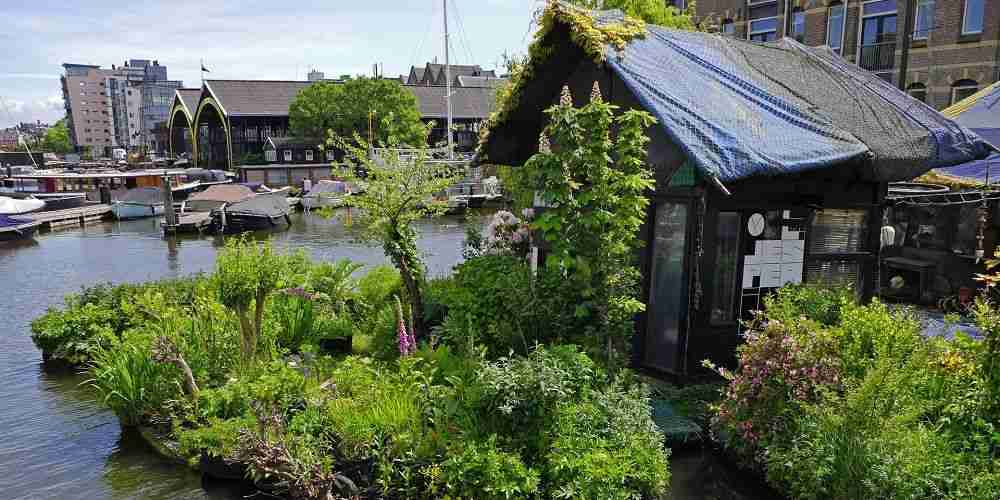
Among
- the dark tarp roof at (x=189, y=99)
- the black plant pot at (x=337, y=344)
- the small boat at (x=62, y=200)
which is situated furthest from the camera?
the dark tarp roof at (x=189, y=99)

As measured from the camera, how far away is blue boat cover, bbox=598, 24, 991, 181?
769 centimetres

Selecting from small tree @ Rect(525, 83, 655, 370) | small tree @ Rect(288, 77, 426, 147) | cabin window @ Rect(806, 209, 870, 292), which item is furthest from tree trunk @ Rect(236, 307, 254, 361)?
small tree @ Rect(288, 77, 426, 147)

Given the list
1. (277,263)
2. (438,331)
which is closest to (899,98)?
(438,331)

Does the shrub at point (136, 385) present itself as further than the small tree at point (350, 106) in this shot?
No

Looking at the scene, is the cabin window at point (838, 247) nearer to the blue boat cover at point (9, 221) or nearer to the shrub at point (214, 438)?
the shrub at point (214, 438)

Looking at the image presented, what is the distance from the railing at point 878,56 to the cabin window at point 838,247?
19.3m

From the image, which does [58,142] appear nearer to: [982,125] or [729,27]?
[729,27]

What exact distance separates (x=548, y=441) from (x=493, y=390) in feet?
2.32

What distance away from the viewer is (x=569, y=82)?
33.3 ft

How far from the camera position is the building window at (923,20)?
23281 mm

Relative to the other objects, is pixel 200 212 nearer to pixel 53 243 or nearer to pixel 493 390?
pixel 53 243

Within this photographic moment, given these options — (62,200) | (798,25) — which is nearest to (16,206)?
(62,200)

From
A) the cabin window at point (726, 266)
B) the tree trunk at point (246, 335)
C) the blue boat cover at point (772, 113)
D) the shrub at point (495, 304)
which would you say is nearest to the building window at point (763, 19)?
the blue boat cover at point (772, 113)

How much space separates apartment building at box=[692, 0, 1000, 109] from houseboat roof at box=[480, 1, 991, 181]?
11275mm
